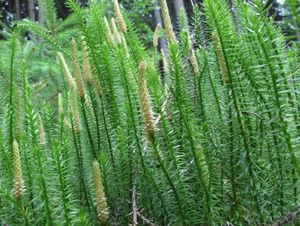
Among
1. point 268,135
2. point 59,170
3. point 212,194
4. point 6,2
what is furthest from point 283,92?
point 6,2

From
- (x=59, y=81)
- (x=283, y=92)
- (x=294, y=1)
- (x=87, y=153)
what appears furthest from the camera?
(x=59, y=81)

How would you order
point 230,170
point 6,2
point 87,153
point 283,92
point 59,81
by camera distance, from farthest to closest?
point 6,2 < point 59,81 < point 87,153 < point 230,170 < point 283,92

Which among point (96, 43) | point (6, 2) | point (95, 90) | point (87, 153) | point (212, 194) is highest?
point (6, 2)

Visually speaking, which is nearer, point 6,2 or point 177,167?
point 177,167

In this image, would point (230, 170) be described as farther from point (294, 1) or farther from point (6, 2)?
point (6, 2)

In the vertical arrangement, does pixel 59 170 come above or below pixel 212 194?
above

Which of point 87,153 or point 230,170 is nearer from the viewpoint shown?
point 230,170

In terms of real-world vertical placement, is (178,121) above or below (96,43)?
below

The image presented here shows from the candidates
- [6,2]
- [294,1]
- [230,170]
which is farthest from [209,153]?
[6,2]

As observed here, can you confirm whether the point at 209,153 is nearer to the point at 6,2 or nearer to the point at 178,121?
the point at 178,121
